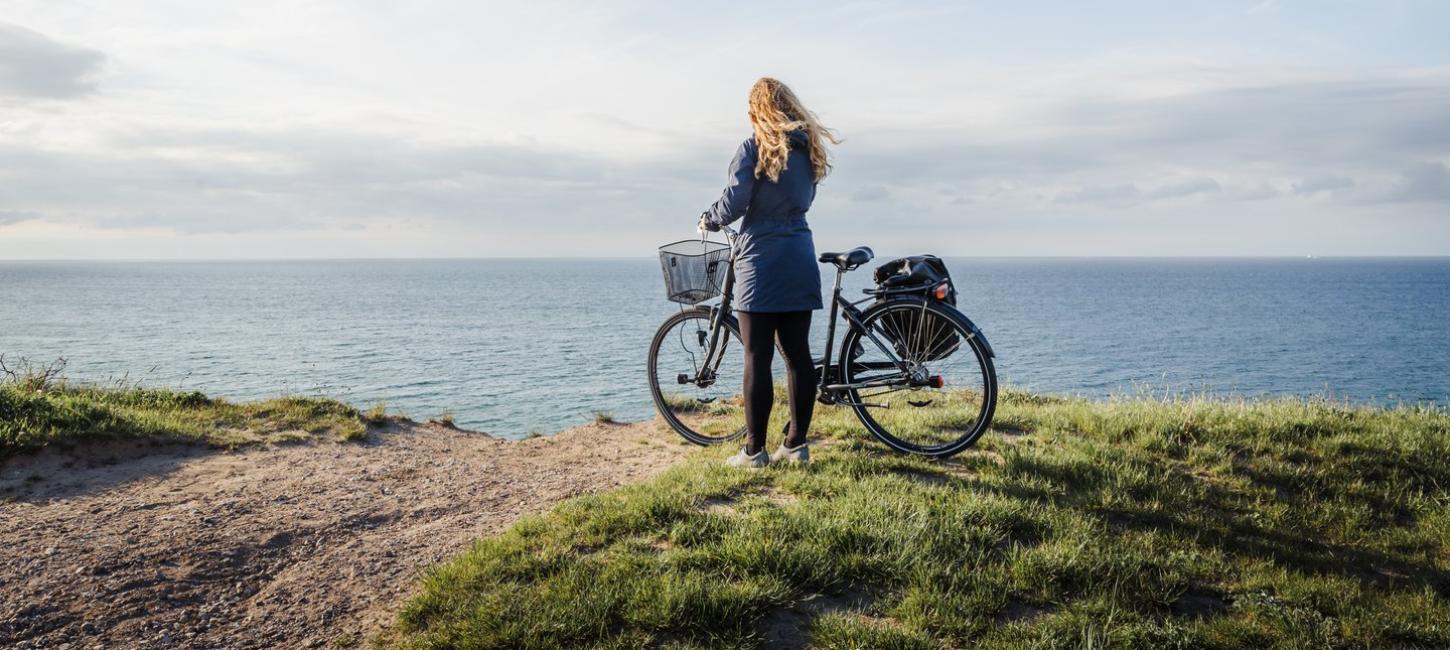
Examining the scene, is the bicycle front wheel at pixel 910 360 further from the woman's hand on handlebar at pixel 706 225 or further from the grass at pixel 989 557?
the woman's hand on handlebar at pixel 706 225

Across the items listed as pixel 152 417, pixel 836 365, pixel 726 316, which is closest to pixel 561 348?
pixel 152 417

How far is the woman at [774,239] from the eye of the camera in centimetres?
536

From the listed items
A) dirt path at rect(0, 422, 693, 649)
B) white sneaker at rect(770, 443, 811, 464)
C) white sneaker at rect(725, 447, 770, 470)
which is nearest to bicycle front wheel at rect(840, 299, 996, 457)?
white sneaker at rect(770, 443, 811, 464)

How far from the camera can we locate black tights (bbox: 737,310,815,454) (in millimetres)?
5664

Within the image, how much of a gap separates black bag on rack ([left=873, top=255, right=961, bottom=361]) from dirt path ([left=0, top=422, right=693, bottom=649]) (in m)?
2.21

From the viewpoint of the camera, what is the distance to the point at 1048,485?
5156mm

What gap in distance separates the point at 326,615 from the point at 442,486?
2.24 metres

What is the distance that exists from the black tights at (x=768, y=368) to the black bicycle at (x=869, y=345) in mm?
377

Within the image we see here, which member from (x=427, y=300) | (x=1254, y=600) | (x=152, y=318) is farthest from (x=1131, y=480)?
(x=427, y=300)

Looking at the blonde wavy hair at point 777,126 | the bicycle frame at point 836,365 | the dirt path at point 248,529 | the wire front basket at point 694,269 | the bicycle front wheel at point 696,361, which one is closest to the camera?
the dirt path at point 248,529

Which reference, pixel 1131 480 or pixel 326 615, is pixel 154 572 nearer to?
pixel 326 615

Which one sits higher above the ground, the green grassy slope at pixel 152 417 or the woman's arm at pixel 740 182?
the woman's arm at pixel 740 182

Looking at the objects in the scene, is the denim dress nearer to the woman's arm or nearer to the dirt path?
the woman's arm

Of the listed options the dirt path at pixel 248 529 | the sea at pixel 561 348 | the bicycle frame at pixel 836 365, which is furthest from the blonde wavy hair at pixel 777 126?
the sea at pixel 561 348
